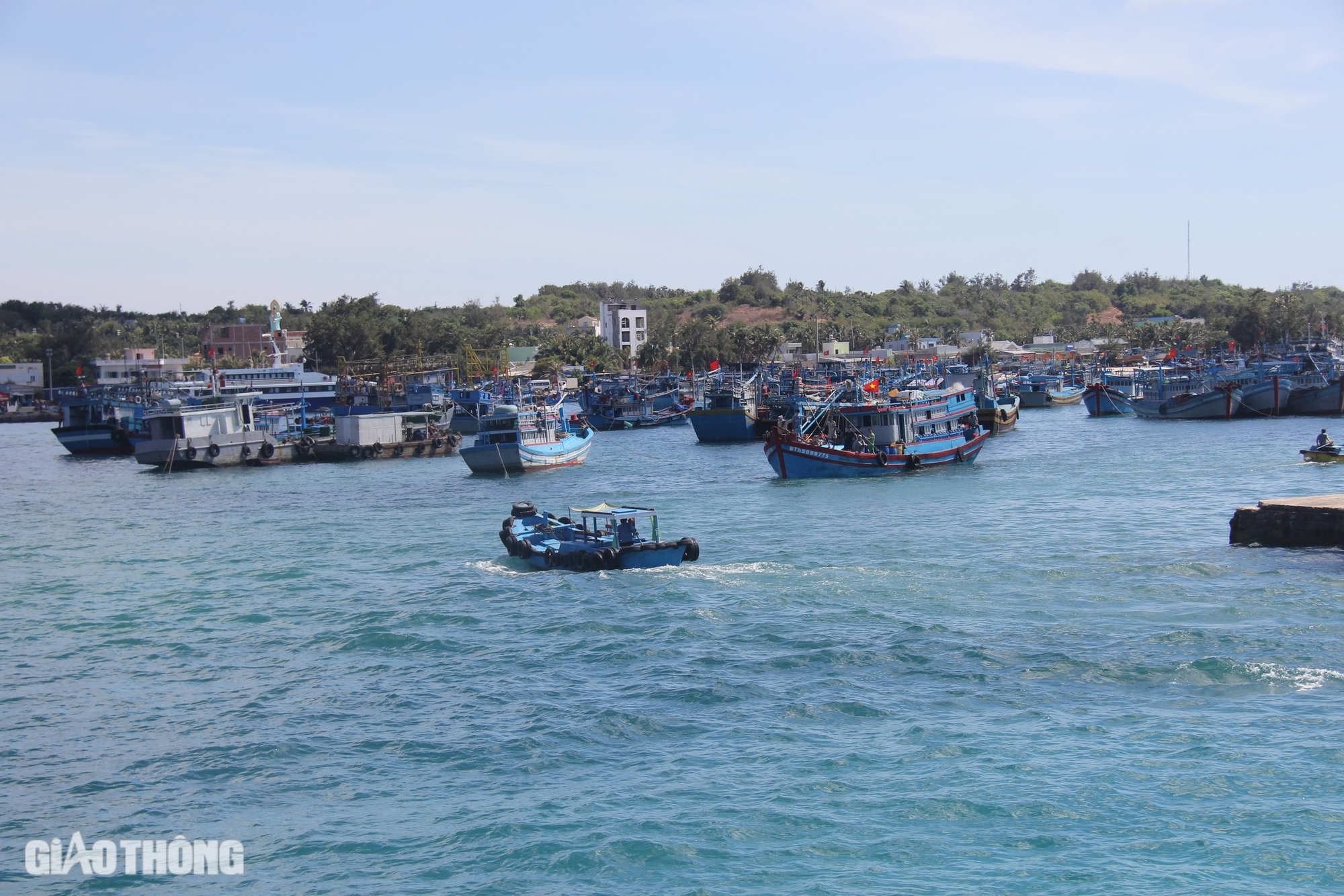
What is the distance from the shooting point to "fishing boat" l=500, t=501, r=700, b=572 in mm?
31250

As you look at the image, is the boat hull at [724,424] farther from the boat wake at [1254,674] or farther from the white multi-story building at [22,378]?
the white multi-story building at [22,378]

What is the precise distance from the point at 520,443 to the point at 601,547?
106 ft

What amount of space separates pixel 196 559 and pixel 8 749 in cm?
1872

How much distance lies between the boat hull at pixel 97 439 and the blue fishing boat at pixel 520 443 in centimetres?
3729

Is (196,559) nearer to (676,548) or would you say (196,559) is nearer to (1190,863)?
(676,548)

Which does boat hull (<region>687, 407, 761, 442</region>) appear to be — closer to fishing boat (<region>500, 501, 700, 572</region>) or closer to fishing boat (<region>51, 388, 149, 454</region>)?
fishing boat (<region>51, 388, 149, 454</region>)

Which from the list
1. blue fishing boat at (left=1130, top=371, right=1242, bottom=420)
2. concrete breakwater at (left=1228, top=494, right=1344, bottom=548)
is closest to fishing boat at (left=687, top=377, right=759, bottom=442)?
blue fishing boat at (left=1130, top=371, right=1242, bottom=420)

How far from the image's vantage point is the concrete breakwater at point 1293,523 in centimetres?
3055

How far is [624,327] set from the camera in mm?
176000

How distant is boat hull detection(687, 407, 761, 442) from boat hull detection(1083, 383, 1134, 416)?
37.2m

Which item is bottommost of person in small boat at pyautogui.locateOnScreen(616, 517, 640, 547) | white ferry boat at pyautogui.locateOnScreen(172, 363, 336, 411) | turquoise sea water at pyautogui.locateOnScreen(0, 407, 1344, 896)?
turquoise sea water at pyautogui.locateOnScreen(0, 407, 1344, 896)

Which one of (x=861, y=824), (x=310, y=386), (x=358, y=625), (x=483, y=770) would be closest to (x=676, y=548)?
(x=358, y=625)

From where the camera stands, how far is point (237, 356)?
518 feet

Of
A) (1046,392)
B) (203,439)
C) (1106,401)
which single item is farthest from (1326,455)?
(1046,392)
